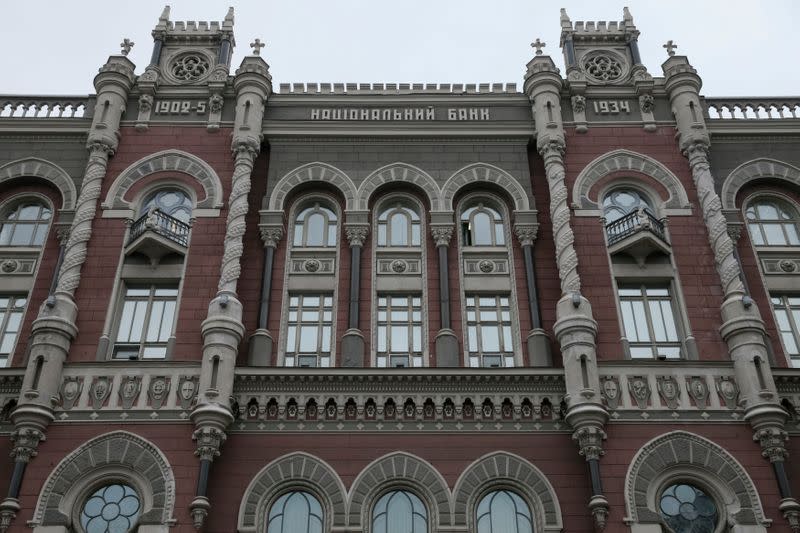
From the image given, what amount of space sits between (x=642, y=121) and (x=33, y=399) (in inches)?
811

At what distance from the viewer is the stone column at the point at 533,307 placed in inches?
977

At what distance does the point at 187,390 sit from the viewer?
77.2 feet

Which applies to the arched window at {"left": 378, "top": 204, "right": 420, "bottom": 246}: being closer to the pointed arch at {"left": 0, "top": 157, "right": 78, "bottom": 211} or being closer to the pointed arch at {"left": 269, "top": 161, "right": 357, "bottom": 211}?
the pointed arch at {"left": 269, "top": 161, "right": 357, "bottom": 211}

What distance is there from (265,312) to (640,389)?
10.8 metres

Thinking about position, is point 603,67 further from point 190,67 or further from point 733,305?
point 190,67

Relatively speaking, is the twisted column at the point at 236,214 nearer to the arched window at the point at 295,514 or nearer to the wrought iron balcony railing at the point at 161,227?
the wrought iron balcony railing at the point at 161,227

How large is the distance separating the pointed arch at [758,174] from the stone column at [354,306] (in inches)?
464

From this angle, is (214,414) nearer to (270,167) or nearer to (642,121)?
(270,167)

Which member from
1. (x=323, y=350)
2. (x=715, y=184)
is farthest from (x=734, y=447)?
(x=323, y=350)

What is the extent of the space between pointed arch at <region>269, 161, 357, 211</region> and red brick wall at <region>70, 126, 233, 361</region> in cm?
161

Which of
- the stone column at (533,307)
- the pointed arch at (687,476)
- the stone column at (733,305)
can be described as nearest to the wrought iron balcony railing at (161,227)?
the stone column at (533,307)

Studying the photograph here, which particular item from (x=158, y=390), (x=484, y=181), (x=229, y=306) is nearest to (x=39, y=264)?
(x=158, y=390)

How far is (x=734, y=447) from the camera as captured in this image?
22625 mm

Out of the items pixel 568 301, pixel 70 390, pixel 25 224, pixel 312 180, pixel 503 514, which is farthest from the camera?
pixel 312 180
